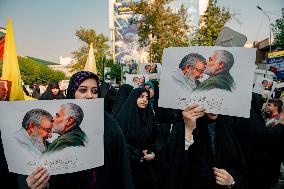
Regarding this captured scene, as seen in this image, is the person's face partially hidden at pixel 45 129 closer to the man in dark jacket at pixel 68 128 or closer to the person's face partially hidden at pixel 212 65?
the man in dark jacket at pixel 68 128

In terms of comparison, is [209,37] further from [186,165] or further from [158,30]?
[186,165]

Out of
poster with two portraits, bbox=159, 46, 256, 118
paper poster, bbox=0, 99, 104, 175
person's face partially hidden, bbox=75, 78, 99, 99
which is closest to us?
paper poster, bbox=0, 99, 104, 175

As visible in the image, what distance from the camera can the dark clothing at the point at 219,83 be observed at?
2.50m

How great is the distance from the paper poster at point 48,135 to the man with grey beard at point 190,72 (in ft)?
2.01

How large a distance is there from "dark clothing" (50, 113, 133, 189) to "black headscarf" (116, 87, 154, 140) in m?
2.41

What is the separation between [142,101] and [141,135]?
45 centimetres

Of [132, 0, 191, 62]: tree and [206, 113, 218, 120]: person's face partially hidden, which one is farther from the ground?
[132, 0, 191, 62]: tree

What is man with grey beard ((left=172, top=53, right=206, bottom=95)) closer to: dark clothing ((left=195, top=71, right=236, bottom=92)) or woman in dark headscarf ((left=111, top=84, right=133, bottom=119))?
dark clothing ((left=195, top=71, right=236, bottom=92))

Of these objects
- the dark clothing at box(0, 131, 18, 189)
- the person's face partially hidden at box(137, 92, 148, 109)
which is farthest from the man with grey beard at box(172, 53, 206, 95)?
the person's face partially hidden at box(137, 92, 148, 109)

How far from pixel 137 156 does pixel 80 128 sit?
269cm

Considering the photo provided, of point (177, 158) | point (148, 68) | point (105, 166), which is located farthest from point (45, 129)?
point (148, 68)

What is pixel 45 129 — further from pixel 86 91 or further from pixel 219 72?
pixel 219 72

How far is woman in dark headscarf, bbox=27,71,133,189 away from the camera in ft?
8.40

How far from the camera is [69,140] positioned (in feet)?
7.55
